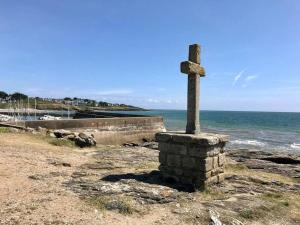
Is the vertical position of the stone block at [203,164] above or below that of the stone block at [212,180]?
above

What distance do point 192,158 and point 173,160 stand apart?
587 millimetres

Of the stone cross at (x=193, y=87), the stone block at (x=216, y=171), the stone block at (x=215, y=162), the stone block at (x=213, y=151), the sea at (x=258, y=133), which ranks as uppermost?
the stone cross at (x=193, y=87)

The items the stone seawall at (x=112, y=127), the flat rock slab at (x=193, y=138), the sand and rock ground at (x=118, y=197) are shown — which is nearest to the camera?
the sand and rock ground at (x=118, y=197)

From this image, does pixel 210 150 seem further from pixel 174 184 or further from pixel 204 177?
pixel 174 184

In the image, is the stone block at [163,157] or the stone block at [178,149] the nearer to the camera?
the stone block at [178,149]

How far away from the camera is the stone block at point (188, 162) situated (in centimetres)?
866

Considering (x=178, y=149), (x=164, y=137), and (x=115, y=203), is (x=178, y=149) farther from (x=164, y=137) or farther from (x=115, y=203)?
(x=115, y=203)

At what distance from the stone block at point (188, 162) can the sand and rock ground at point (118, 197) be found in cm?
54

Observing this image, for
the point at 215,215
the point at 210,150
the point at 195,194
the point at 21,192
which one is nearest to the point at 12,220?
the point at 21,192

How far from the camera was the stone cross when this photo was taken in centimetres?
930

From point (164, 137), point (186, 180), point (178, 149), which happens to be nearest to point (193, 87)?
point (164, 137)

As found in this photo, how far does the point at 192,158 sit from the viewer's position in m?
8.66

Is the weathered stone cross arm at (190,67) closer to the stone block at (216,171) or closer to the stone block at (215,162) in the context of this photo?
the stone block at (215,162)

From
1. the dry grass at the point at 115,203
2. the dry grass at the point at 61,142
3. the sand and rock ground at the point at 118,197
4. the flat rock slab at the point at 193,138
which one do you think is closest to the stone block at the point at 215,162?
the flat rock slab at the point at 193,138
